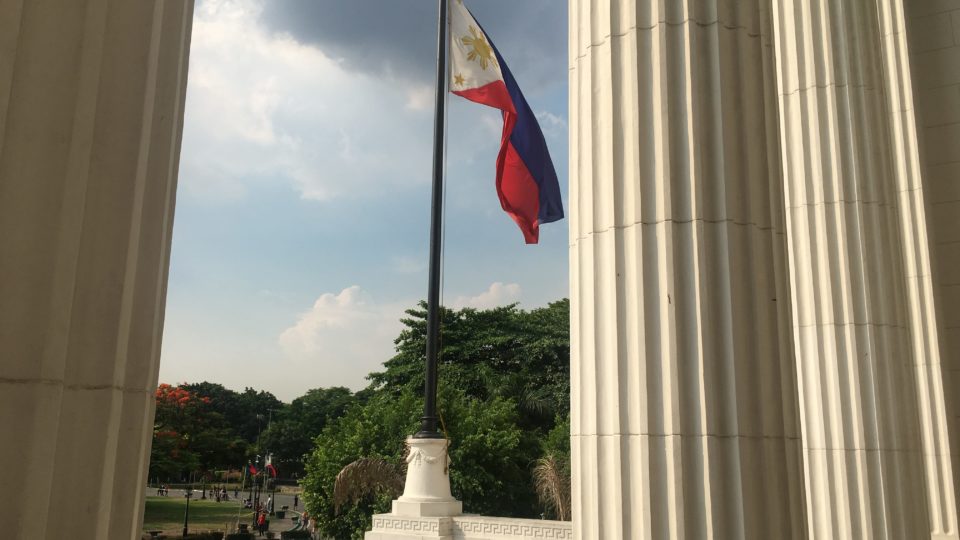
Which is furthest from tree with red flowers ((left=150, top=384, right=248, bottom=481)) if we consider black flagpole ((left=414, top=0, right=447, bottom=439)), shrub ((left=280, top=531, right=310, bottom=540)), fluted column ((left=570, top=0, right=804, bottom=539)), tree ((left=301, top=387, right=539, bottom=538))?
fluted column ((left=570, top=0, right=804, bottom=539))

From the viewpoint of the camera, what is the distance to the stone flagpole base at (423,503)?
30.5m

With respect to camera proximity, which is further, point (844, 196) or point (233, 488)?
point (233, 488)

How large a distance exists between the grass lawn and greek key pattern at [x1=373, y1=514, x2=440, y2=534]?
51278 mm

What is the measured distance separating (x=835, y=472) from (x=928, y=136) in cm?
1291

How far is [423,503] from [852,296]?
19.4 m

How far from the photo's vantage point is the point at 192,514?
3649 inches

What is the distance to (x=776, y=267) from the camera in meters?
11.4

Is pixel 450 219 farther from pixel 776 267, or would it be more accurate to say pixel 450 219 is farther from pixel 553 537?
pixel 776 267

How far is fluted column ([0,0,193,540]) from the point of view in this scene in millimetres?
4867

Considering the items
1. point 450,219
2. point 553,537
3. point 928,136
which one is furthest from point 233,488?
point 928,136

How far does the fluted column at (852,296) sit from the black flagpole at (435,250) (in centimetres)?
1781

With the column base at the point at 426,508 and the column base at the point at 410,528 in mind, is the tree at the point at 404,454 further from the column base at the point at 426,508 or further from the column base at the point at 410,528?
the column base at the point at 410,528

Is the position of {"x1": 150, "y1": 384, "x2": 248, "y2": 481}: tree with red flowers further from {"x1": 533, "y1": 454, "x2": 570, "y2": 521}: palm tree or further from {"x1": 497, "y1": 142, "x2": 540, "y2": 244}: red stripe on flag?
{"x1": 497, "y1": 142, "x2": 540, "y2": 244}: red stripe on flag

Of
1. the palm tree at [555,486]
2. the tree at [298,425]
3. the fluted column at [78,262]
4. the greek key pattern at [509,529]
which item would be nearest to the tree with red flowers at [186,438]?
the tree at [298,425]
